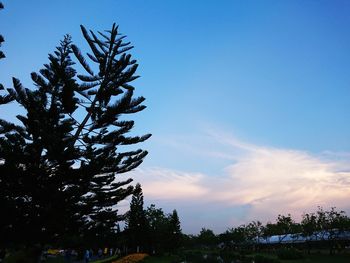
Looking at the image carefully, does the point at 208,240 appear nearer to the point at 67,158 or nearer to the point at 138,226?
the point at 138,226

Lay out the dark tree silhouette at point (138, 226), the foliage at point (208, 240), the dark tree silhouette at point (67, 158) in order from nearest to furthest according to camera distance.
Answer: the dark tree silhouette at point (67, 158) → the dark tree silhouette at point (138, 226) → the foliage at point (208, 240)

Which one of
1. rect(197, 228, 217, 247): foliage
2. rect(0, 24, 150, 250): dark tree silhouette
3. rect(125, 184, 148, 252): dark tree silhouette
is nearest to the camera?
rect(0, 24, 150, 250): dark tree silhouette

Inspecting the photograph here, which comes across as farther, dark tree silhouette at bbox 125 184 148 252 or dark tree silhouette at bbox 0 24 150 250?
dark tree silhouette at bbox 125 184 148 252

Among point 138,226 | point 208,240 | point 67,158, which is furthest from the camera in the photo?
point 208,240

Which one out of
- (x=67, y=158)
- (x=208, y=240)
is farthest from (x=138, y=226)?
(x=208, y=240)

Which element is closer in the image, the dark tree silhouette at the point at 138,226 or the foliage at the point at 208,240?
the dark tree silhouette at the point at 138,226

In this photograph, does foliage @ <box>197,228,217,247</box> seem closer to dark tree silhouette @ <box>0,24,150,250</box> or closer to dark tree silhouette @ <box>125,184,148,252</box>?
dark tree silhouette @ <box>125,184,148,252</box>

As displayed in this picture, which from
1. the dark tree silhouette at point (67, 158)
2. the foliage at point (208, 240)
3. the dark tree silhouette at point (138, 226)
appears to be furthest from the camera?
the foliage at point (208, 240)

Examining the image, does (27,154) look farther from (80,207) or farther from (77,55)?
(77,55)

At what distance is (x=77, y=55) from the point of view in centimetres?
1052

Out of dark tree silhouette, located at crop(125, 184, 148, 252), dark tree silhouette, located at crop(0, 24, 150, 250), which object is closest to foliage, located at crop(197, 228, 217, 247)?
dark tree silhouette, located at crop(125, 184, 148, 252)

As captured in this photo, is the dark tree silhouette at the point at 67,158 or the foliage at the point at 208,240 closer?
the dark tree silhouette at the point at 67,158

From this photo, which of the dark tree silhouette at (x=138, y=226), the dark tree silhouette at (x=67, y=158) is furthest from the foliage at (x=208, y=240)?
the dark tree silhouette at (x=67, y=158)

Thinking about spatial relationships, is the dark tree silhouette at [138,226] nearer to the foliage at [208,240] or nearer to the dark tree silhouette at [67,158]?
the dark tree silhouette at [67,158]
